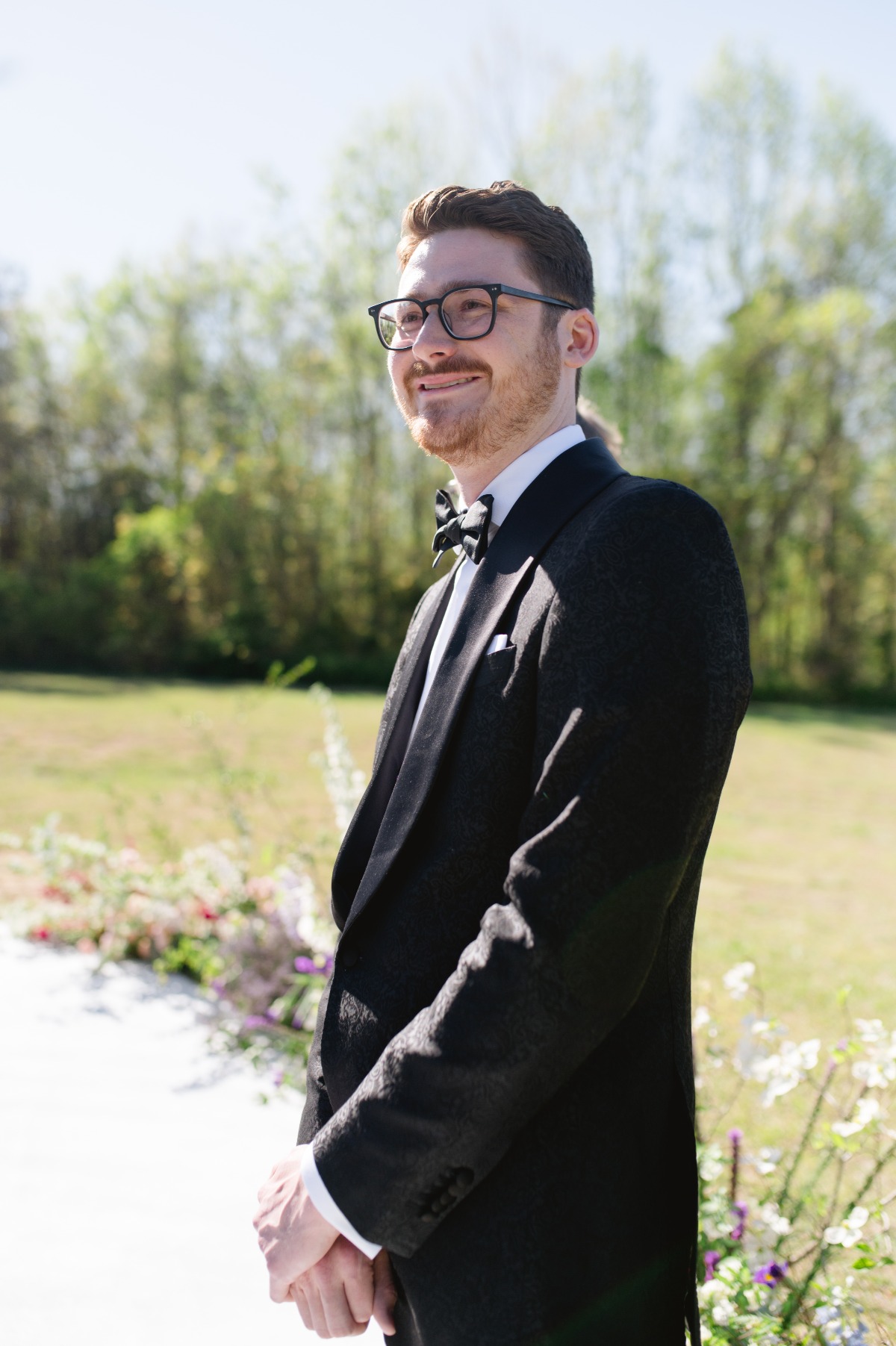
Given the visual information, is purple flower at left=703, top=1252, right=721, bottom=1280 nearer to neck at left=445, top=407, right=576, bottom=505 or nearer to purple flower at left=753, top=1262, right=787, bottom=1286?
purple flower at left=753, top=1262, right=787, bottom=1286

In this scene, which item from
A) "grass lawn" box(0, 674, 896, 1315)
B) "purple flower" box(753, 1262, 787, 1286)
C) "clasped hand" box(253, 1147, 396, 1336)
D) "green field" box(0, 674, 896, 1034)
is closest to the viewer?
"clasped hand" box(253, 1147, 396, 1336)

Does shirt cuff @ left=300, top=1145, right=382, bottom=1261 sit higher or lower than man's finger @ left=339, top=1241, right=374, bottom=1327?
higher

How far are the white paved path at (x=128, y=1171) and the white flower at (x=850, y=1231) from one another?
100 centimetres

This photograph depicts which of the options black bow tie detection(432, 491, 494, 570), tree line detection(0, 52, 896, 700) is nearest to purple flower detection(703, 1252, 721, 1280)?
black bow tie detection(432, 491, 494, 570)

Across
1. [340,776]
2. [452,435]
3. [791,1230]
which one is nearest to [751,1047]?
[791,1230]

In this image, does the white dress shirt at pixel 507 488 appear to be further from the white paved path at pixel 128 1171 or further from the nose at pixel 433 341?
the white paved path at pixel 128 1171

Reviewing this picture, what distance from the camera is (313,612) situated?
23375 mm

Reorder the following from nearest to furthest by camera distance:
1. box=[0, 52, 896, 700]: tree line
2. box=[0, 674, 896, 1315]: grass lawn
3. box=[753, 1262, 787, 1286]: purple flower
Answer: box=[753, 1262, 787, 1286]: purple flower → box=[0, 674, 896, 1315]: grass lawn → box=[0, 52, 896, 700]: tree line

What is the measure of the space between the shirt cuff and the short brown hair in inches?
47.3

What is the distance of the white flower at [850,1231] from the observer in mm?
1802

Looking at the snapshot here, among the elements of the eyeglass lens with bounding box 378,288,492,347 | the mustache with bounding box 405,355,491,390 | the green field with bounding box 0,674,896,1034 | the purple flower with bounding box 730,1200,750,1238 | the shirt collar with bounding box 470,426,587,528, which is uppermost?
the eyeglass lens with bounding box 378,288,492,347

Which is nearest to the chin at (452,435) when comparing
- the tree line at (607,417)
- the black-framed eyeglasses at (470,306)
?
the black-framed eyeglasses at (470,306)

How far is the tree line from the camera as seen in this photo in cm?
2195

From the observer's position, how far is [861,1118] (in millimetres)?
1946
